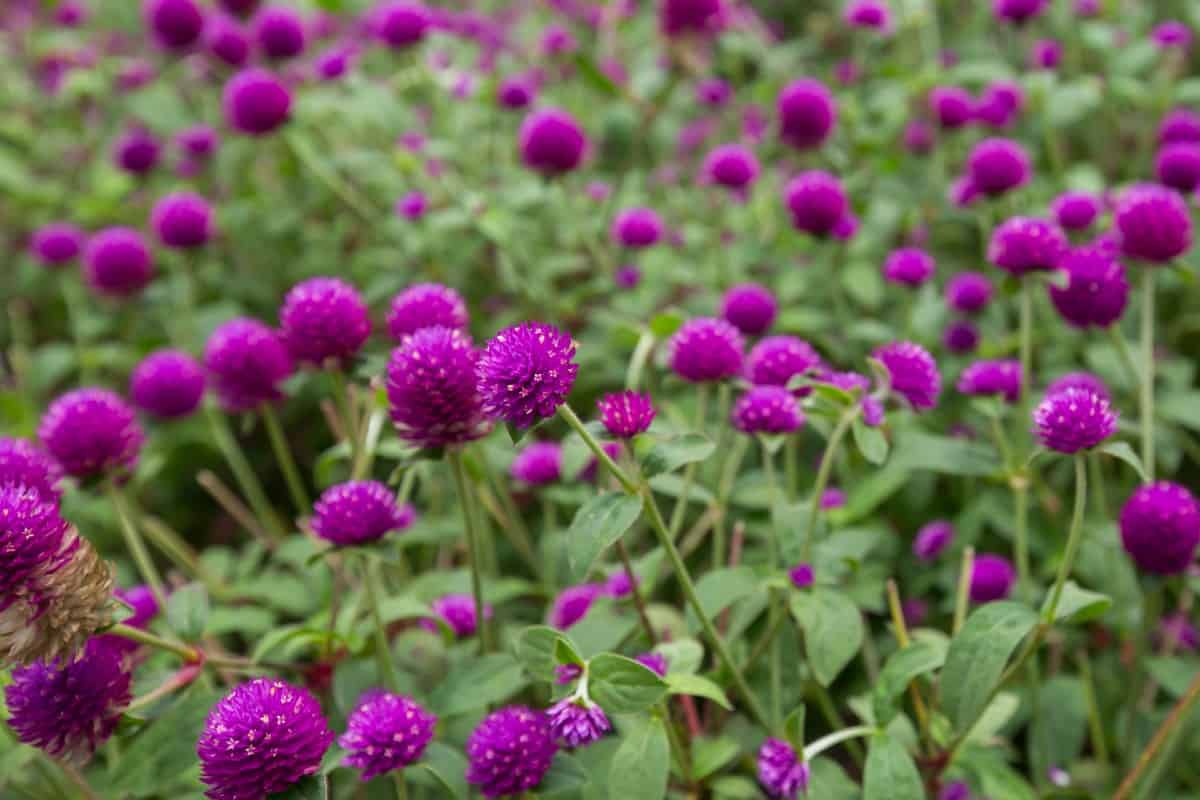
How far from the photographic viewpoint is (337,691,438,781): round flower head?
1.10 metres

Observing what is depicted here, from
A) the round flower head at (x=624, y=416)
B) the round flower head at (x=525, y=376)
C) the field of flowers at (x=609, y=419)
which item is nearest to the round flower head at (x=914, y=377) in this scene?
the field of flowers at (x=609, y=419)

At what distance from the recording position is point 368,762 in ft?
3.60

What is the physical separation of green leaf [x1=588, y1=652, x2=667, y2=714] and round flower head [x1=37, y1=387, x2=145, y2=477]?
0.81 meters

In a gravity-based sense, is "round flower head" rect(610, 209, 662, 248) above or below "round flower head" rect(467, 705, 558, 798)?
above

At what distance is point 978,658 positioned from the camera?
3.80ft

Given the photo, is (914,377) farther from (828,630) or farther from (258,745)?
(258,745)

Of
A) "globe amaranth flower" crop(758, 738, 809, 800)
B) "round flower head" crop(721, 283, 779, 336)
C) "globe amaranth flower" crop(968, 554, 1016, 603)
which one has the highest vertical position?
"round flower head" crop(721, 283, 779, 336)

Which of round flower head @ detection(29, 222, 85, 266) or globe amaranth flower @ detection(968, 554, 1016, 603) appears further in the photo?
round flower head @ detection(29, 222, 85, 266)

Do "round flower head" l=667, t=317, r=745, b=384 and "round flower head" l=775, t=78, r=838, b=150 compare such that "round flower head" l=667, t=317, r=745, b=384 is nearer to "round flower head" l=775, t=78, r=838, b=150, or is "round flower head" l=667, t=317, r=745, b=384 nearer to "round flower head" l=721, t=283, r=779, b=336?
"round flower head" l=721, t=283, r=779, b=336

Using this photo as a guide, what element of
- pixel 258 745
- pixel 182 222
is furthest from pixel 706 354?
pixel 182 222

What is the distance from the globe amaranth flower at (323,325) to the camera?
137 cm

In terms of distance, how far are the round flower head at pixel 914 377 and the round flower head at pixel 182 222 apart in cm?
154

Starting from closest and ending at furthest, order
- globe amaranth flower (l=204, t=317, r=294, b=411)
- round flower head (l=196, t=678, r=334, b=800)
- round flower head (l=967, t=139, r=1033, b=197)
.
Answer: round flower head (l=196, t=678, r=334, b=800) < globe amaranth flower (l=204, t=317, r=294, b=411) < round flower head (l=967, t=139, r=1033, b=197)

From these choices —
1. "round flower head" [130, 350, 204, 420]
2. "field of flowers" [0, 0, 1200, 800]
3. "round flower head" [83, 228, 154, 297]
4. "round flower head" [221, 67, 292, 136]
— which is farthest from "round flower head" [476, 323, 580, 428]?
"round flower head" [83, 228, 154, 297]
